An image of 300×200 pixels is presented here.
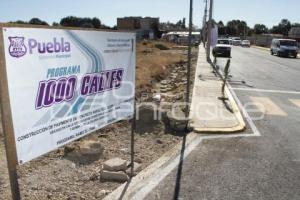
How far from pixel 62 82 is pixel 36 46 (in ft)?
2.15

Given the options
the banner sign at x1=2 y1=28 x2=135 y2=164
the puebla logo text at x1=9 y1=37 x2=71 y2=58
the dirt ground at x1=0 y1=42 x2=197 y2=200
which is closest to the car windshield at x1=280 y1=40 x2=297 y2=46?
the dirt ground at x1=0 y1=42 x2=197 y2=200

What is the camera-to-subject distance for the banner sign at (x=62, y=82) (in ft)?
12.0

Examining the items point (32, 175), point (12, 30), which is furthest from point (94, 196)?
point (12, 30)

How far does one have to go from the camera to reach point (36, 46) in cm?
380

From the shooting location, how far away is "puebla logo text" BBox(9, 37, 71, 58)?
138 inches

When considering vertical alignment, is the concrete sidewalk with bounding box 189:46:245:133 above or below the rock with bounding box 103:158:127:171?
below

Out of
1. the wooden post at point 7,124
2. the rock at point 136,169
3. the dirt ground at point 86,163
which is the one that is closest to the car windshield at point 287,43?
the dirt ground at point 86,163

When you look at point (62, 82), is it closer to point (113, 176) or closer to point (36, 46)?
point (36, 46)

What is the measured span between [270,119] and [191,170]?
490 cm

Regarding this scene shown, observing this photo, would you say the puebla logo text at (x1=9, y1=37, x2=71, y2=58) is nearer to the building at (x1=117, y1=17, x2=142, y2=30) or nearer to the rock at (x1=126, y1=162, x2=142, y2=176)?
the rock at (x1=126, y1=162, x2=142, y2=176)

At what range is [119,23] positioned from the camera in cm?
862

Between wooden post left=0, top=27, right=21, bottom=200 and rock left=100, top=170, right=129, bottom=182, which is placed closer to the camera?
wooden post left=0, top=27, right=21, bottom=200

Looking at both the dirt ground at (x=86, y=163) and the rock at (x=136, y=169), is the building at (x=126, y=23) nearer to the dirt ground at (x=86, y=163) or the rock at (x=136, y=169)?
the dirt ground at (x=86, y=163)

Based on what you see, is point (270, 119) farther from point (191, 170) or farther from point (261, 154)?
point (191, 170)
